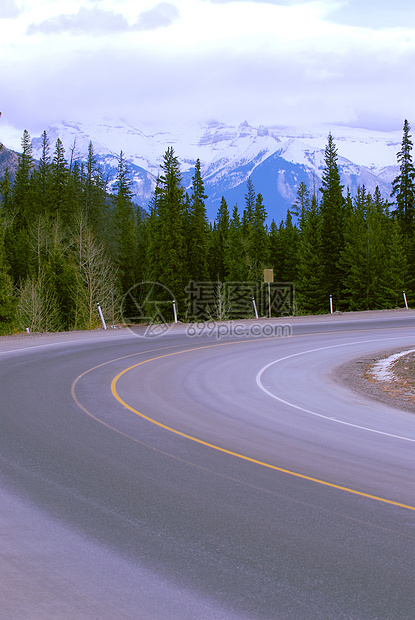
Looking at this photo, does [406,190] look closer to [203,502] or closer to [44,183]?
[44,183]

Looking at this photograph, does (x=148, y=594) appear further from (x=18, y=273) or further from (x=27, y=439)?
(x=18, y=273)

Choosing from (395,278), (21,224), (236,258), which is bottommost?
(395,278)

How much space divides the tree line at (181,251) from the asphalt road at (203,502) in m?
34.1

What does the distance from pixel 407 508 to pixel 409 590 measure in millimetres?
1877

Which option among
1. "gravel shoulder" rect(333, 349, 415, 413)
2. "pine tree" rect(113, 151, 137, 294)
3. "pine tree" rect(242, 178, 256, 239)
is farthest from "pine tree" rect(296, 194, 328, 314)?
"gravel shoulder" rect(333, 349, 415, 413)

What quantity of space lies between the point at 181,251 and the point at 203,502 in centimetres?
5491

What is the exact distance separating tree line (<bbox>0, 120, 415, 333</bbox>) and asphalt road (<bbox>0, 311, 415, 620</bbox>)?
34107mm

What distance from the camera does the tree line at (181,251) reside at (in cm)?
5175

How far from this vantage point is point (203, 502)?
6.62 meters

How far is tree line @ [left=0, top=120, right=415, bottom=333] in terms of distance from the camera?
51750 mm

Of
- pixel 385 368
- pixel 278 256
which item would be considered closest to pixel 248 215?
pixel 278 256

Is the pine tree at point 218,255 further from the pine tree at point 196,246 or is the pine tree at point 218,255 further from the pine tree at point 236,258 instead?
the pine tree at point 196,246

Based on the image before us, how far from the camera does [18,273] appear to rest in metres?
72.8

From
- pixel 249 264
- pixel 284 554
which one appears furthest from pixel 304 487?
pixel 249 264
